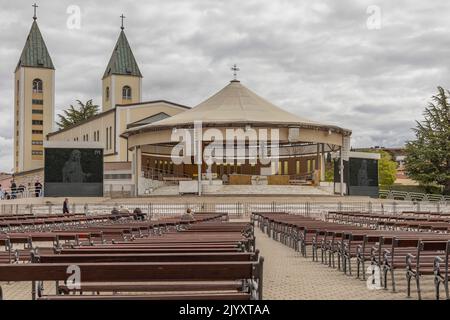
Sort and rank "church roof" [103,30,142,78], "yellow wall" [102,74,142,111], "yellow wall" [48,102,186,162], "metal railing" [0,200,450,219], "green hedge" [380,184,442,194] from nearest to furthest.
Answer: "metal railing" [0,200,450,219] → "green hedge" [380,184,442,194] → "yellow wall" [48,102,186,162] → "yellow wall" [102,74,142,111] → "church roof" [103,30,142,78]

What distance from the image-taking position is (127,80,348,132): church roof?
4975 centimetres

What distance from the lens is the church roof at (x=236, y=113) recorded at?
163 ft

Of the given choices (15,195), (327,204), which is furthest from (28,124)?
(327,204)

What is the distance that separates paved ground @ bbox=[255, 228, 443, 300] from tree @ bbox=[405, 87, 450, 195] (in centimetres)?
5739

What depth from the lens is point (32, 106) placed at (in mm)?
102125

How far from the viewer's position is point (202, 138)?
1967 inches

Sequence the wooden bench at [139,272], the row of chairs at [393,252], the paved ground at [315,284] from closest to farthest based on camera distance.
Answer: the wooden bench at [139,272] < the row of chairs at [393,252] < the paved ground at [315,284]

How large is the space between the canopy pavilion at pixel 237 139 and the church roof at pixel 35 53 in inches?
1869

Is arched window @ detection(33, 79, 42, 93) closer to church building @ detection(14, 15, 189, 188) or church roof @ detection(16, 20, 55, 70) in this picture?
church building @ detection(14, 15, 189, 188)

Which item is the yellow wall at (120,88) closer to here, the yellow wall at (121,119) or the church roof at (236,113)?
the yellow wall at (121,119)

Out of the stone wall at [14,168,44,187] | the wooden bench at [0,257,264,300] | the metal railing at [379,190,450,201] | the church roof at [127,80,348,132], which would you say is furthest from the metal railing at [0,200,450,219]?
the stone wall at [14,168,44,187]

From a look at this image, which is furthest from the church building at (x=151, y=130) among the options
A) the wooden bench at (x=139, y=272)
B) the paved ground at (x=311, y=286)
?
the wooden bench at (x=139, y=272)
